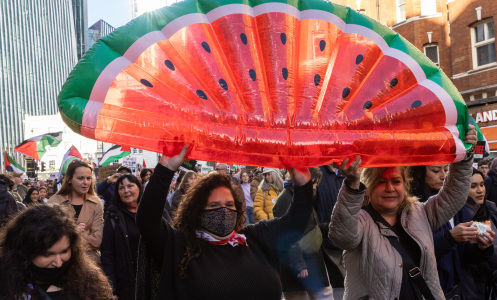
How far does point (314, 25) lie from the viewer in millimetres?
3102

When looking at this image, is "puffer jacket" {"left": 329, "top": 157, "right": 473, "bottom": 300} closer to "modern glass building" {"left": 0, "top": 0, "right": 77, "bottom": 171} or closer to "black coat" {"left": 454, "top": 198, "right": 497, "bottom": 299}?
"black coat" {"left": 454, "top": 198, "right": 497, "bottom": 299}

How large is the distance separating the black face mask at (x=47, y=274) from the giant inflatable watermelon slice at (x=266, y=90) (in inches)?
32.8

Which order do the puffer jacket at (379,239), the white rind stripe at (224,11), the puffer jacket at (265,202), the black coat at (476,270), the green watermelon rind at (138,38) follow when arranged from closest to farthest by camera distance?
the green watermelon rind at (138,38)
the white rind stripe at (224,11)
the puffer jacket at (379,239)
the black coat at (476,270)
the puffer jacket at (265,202)

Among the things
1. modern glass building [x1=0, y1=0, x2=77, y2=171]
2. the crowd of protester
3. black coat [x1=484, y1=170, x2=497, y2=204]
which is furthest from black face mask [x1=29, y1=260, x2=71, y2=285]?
modern glass building [x1=0, y1=0, x2=77, y2=171]

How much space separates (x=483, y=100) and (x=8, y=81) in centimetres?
8992

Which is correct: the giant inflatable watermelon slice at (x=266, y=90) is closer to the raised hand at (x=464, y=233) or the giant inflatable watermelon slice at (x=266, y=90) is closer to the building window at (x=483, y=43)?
the raised hand at (x=464, y=233)

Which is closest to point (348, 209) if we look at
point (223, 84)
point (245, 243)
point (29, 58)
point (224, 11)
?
point (245, 243)

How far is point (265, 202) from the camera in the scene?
875cm

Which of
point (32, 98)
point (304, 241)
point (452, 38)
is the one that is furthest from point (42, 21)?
point (304, 241)

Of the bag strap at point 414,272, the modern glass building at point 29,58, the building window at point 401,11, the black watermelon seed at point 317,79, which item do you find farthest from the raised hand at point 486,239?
the modern glass building at point 29,58

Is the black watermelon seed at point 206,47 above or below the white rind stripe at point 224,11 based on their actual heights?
below

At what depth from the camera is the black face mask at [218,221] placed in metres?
2.98

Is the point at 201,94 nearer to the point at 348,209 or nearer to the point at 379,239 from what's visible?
the point at 348,209

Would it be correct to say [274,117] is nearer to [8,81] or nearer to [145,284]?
[145,284]
